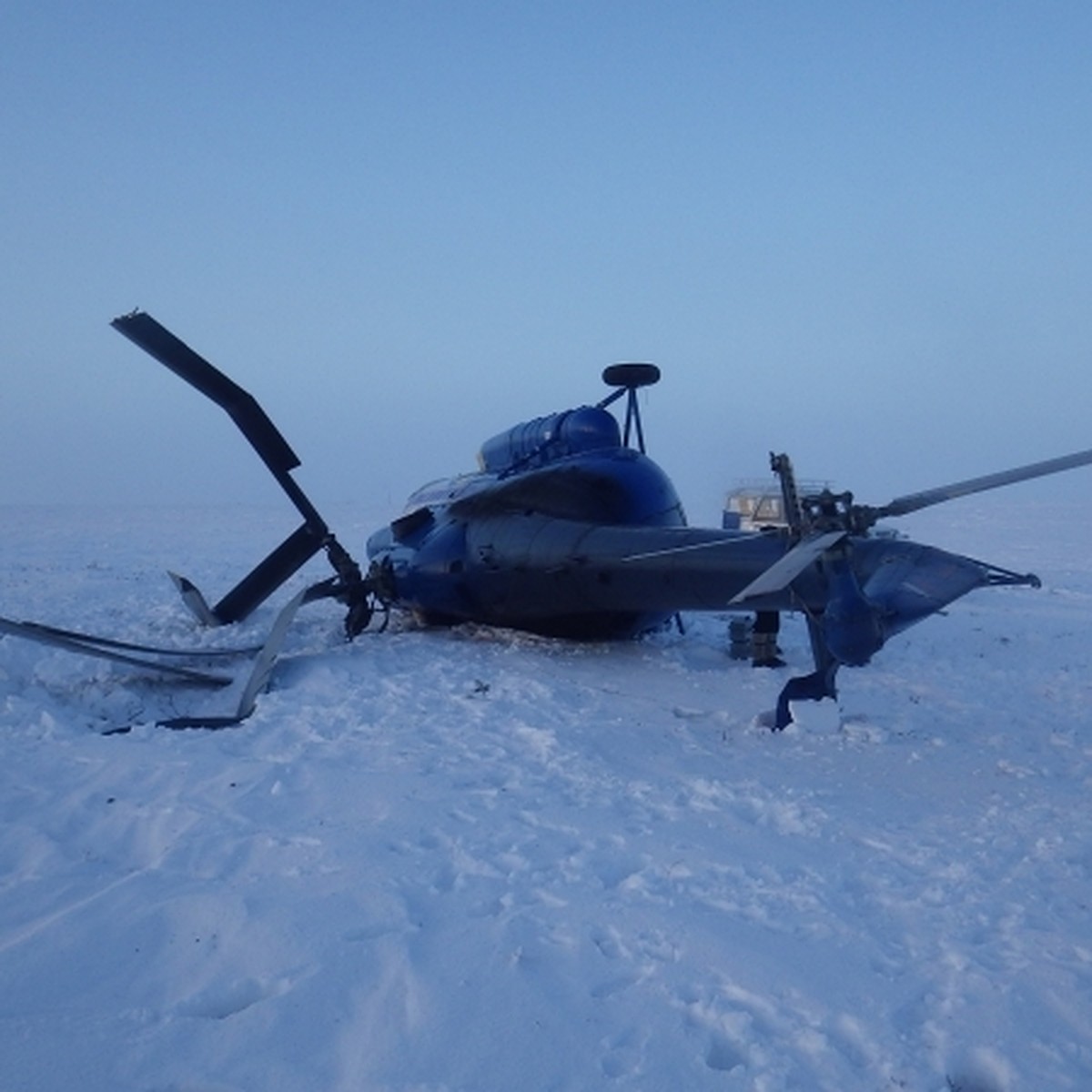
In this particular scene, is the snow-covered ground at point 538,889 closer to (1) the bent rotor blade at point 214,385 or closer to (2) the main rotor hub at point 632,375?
(1) the bent rotor blade at point 214,385

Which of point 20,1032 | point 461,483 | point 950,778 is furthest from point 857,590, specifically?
point 461,483

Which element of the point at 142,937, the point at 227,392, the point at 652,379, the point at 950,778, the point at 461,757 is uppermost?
the point at 227,392

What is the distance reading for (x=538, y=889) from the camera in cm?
452

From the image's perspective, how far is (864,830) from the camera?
212 inches

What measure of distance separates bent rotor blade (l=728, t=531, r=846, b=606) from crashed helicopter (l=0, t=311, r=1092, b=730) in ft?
0.05

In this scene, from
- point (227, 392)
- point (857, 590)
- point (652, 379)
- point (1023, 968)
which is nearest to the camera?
point (1023, 968)

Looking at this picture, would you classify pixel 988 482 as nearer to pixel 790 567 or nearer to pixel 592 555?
pixel 790 567

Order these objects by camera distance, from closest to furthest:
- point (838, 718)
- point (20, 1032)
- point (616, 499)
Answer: point (20, 1032), point (838, 718), point (616, 499)

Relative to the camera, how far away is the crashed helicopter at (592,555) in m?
6.28

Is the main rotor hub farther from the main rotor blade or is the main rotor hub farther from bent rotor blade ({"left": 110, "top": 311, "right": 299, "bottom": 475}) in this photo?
the main rotor blade

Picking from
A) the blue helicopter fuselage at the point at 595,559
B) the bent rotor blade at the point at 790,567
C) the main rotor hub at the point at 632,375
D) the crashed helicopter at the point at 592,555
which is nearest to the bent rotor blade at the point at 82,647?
the crashed helicopter at the point at 592,555

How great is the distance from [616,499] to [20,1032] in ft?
28.0

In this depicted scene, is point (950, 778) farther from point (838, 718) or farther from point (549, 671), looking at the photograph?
point (549, 671)

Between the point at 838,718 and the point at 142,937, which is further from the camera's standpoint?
the point at 838,718
